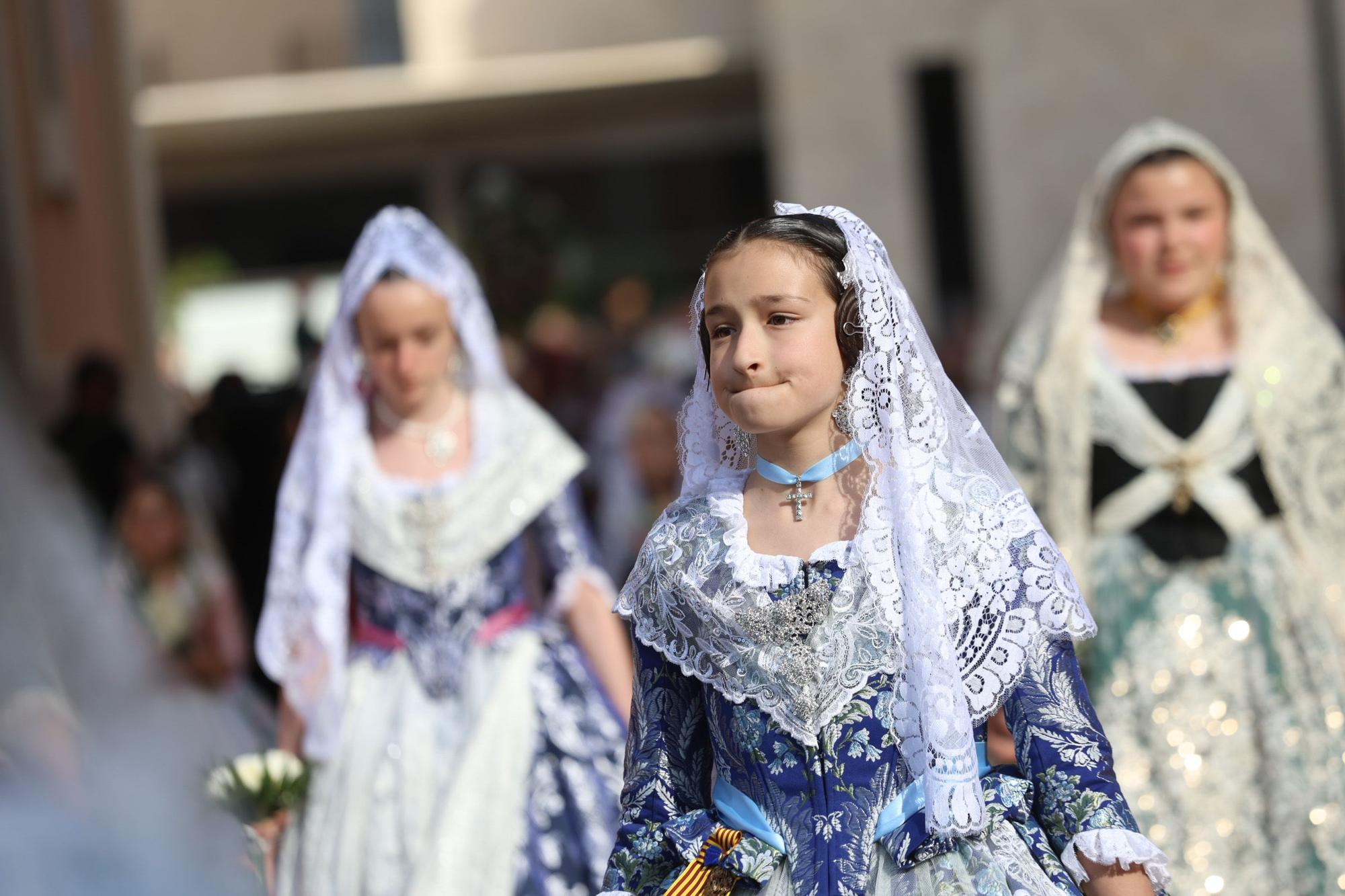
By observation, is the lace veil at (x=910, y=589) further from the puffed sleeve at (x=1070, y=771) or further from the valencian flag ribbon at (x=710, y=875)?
the valencian flag ribbon at (x=710, y=875)

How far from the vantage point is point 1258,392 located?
16.0ft

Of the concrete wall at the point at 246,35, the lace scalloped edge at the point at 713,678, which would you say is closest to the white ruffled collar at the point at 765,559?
the lace scalloped edge at the point at 713,678

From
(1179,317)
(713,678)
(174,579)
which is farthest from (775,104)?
(713,678)

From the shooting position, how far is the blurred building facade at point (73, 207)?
35.8ft

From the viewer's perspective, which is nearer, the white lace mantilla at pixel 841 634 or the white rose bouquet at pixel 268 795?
the white lace mantilla at pixel 841 634

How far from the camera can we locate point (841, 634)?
2977mm

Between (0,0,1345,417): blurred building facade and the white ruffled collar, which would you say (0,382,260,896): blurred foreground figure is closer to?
the white ruffled collar

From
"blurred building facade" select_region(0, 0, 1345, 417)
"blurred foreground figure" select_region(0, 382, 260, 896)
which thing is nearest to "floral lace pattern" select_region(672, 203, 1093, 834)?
"blurred foreground figure" select_region(0, 382, 260, 896)

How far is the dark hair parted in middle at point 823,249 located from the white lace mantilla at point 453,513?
1918 millimetres

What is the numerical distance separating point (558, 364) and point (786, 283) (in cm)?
848

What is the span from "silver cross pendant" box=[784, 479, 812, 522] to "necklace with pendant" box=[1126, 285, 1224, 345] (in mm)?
2234

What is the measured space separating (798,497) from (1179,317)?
2304 mm

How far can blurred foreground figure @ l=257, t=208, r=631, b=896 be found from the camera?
454cm

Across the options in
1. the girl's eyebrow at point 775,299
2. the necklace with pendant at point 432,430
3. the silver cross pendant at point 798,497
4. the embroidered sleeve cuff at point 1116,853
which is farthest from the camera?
the necklace with pendant at point 432,430
